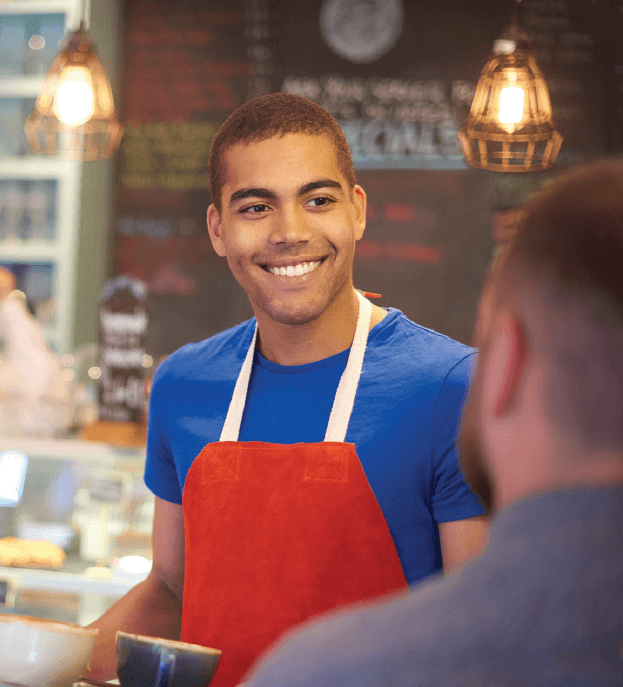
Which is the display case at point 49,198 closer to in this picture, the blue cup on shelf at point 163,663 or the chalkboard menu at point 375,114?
the chalkboard menu at point 375,114

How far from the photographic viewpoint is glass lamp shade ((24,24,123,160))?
263 centimetres

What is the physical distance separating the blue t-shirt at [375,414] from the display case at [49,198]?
273cm

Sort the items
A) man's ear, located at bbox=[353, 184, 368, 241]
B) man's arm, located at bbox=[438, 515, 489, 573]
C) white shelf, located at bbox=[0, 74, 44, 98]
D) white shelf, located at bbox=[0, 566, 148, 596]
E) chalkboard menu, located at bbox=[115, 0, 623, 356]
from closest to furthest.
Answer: man's arm, located at bbox=[438, 515, 489, 573], man's ear, located at bbox=[353, 184, 368, 241], white shelf, located at bbox=[0, 566, 148, 596], chalkboard menu, located at bbox=[115, 0, 623, 356], white shelf, located at bbox=[0, 74, 44, 98]

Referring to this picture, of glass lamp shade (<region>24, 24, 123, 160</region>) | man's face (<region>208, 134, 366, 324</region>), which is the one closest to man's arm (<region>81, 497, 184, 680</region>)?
man's face (<region>208, 134, 366, 324</region>)

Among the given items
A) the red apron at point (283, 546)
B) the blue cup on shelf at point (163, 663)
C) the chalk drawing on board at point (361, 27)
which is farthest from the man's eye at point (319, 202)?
the chalk drawing on board at point (361, 27)

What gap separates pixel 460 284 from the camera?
3744 millimetres

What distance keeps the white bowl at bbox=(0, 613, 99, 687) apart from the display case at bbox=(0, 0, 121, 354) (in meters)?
3.14

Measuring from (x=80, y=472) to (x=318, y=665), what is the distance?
201 cm

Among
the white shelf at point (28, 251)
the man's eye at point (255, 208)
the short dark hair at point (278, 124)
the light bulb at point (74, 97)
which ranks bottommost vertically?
the man's eye at point (255, 208)

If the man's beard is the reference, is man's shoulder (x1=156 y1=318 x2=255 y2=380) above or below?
above

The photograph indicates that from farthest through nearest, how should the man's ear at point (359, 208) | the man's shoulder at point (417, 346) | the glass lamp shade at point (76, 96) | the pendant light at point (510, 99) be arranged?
the glass lamp shade at point (76, 96) → the pendant light at point (510, 99) → the man's ear at point (359, 208) → the man's shoulder at point (417, 346)

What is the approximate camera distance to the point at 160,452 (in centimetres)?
149

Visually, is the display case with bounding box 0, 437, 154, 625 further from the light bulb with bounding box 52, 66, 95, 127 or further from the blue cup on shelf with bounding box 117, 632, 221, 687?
the blue cup on shelf with bounding box 117, 632, 221, 687

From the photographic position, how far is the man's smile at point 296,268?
4.34 ft
